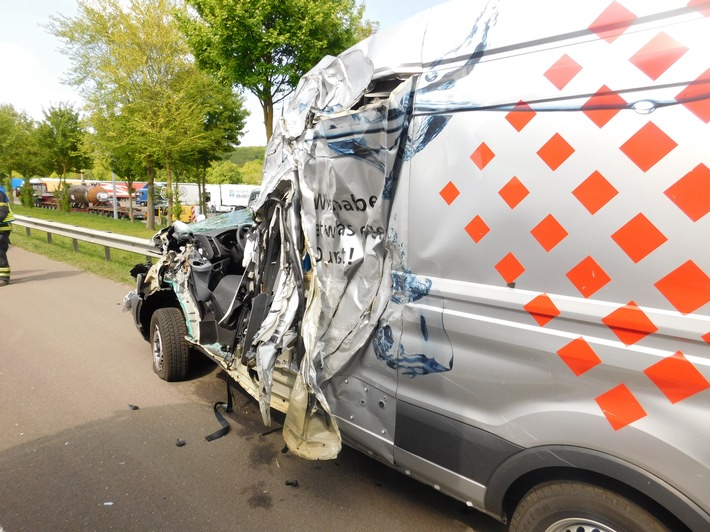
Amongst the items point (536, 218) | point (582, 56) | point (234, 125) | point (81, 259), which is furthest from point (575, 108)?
point (234, 125)

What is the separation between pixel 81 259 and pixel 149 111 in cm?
787

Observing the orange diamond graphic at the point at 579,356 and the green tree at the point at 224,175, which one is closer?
the orange diamond graphic at the point at 579,356

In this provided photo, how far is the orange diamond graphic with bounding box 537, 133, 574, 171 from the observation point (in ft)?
5.59

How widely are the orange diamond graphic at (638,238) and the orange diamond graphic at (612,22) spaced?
64cm

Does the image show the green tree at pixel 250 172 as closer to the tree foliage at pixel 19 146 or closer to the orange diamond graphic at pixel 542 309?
the tree foliage at pixel 19 146

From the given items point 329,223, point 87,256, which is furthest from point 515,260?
point 87,256

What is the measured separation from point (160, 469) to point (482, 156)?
2759mm

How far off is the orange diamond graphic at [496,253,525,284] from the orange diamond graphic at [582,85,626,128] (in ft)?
1.87

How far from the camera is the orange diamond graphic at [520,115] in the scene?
1.79 m

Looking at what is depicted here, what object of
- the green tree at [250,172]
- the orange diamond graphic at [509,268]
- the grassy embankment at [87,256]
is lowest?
the grassy embankment at [87,256]

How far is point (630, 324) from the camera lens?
5.21ft

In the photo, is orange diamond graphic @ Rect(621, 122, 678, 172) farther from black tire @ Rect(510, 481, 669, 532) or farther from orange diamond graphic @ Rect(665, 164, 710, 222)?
black tire @ Rect(510, 481, 669, 532)

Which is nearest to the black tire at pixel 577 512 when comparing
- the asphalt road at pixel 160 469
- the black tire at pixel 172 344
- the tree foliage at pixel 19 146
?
the asphalt road at pixel 160 469

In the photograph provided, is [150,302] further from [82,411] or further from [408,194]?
[408,194]
